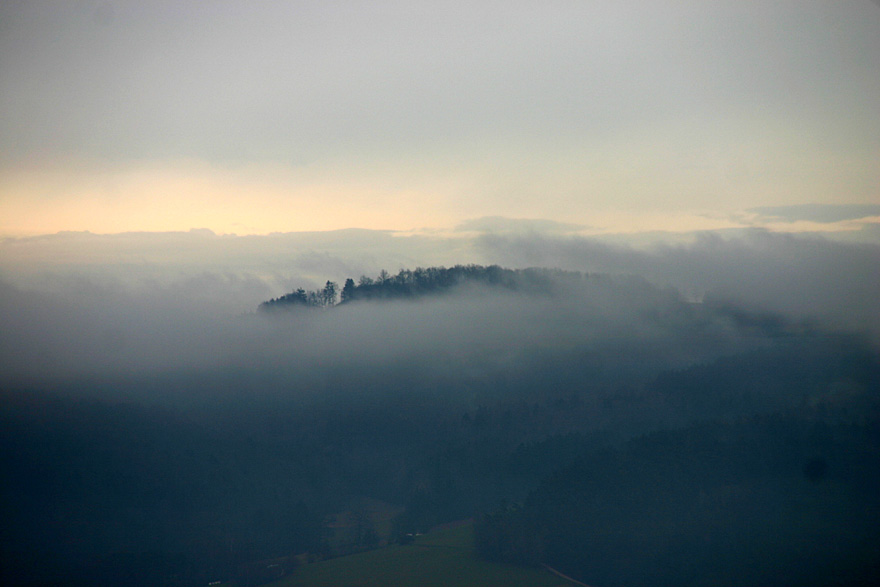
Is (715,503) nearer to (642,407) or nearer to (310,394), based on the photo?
(642,407)

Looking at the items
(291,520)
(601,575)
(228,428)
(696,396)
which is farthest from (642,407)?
(228,428)

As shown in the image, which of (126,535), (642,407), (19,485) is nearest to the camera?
(126,535)

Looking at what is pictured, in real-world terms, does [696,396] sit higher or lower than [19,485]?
higher

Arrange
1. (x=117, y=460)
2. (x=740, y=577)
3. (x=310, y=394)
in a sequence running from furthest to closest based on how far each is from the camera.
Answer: (x=310, y=394) → (x=117, y=460) → (x=740, y=577)

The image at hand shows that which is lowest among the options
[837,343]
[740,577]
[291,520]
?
[291,520]

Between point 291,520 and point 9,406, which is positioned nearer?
point 291,520
